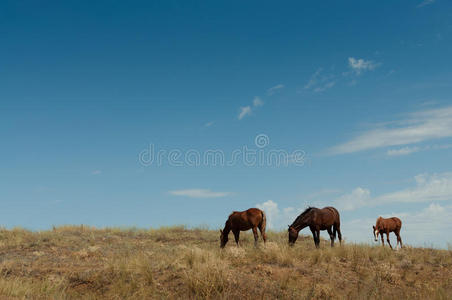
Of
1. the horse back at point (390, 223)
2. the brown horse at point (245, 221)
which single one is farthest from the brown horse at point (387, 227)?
the brown horse at point (245, 221)

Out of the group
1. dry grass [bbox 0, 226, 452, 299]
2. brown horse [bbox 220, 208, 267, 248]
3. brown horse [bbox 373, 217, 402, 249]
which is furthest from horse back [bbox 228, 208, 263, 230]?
brown horse [bbox 373, 217, 402, 249]

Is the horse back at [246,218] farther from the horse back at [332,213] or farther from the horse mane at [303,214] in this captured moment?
the horse back at [332,213]

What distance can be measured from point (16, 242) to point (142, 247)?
883cm

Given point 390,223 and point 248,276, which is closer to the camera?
point 248,276

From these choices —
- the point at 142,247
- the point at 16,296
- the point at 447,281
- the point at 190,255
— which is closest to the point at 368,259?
the point at 447,281

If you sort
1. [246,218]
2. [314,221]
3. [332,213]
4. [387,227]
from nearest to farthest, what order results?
[314,221] → [332,213] → [246,218] → [387,227]

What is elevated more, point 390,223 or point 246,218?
point 246,218

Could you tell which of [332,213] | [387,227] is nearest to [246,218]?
[332,213]

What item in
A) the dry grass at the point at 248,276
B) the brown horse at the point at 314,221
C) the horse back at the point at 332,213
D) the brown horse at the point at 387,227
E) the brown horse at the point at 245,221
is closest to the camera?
the dry grass at the point at 248,276

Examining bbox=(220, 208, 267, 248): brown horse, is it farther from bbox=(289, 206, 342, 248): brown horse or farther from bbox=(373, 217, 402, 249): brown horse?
bbox=(373, 217, 402, 249): brown horse

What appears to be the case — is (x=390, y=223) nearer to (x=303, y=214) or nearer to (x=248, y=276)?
(x=303, y=214)

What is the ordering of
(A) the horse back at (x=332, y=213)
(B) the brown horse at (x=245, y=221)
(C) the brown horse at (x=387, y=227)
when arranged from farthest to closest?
(C) the brown horse at (x=387, y=227) < (B) the brown horse at (x=245, y=221) < (A) the horse back at (x=332, y=213)

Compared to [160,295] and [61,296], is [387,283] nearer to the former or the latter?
[160,295]

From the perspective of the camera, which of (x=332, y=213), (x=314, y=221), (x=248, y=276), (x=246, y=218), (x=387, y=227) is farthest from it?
(x=387, y=227)
